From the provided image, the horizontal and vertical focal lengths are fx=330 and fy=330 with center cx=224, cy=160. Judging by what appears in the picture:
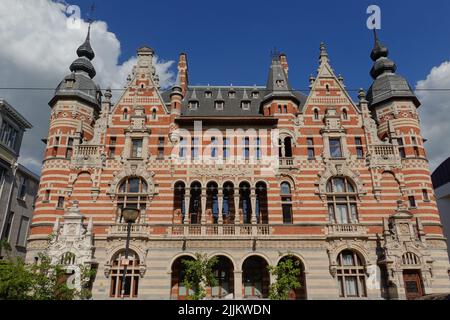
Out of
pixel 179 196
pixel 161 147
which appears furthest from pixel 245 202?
pixel 161 147

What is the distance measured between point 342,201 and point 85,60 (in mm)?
26793

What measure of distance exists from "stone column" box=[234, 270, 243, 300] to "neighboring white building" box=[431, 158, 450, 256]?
96.9ft

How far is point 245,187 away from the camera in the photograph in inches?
1061

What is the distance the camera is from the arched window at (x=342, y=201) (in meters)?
26.1

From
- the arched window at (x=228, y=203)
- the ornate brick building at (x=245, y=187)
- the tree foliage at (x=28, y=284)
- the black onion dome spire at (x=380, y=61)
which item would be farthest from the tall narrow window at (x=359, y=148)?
the tree foliage at (x=28, y=284)

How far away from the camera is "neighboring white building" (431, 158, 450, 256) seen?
39847mm

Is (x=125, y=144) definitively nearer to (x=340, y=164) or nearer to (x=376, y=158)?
(x=340, y=164)

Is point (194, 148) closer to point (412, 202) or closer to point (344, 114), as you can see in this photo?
point (344, 114)

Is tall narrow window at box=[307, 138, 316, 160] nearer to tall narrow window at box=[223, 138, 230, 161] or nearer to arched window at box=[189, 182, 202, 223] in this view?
tall narrow window at box=[223, 138, 230, 161]

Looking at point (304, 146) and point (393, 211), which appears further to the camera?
point (304, 146)

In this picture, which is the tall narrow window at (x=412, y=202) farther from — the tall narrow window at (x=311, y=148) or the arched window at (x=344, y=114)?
the arched window at (x=344, y=114)
